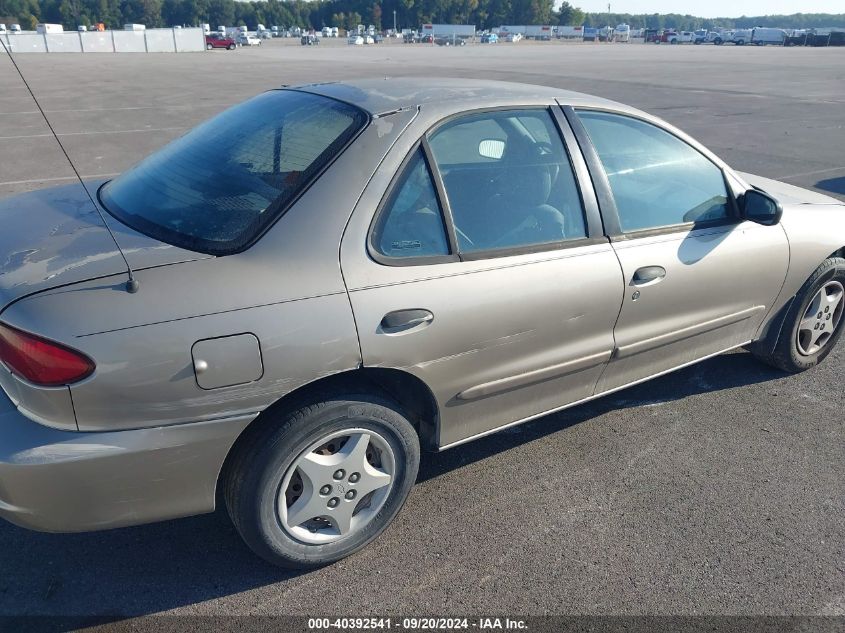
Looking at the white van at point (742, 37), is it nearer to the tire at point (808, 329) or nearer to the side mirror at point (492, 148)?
the tire at point (808, 329)

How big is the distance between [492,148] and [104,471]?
1962 millimetres

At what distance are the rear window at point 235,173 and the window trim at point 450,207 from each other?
257 mm

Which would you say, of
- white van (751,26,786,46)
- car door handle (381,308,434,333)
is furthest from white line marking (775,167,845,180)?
white van (751,26,786,46)

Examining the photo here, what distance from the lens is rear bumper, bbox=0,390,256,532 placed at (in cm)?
204

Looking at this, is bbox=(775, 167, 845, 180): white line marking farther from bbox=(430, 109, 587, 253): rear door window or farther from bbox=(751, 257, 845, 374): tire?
bbox=(430, 109, 587, 253): rear door window

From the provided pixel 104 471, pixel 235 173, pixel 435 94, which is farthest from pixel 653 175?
pixel 104 471

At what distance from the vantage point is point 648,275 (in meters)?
3.11

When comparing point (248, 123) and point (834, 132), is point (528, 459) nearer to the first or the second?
point (248, 123)

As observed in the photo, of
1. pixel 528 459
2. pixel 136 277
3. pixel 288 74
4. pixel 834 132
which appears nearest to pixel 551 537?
pixel 528 459

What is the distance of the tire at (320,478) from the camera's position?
2.32 meters

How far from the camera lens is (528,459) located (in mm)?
3281

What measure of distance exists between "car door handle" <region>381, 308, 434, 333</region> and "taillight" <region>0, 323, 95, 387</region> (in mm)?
930

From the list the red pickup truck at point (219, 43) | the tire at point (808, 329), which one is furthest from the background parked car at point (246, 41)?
the tire at point (808, 329)

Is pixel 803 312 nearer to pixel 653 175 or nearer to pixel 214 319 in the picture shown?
pixel 653 175
